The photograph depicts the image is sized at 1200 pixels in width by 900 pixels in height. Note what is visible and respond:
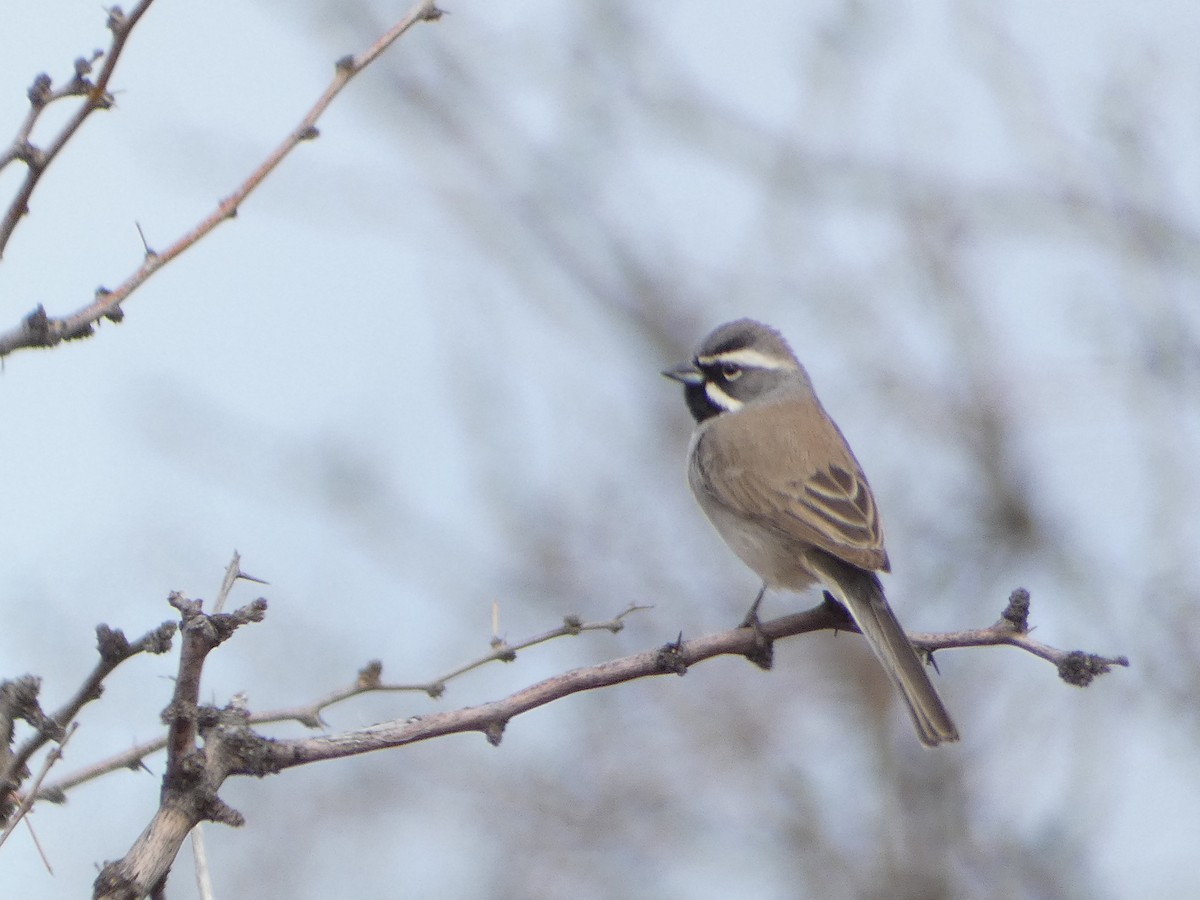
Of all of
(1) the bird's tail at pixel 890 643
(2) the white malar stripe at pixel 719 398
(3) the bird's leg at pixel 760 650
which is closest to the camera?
(3) the bird's leg at pixel 760 650

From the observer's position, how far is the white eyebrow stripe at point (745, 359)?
827cm

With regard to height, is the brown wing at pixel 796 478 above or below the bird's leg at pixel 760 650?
above

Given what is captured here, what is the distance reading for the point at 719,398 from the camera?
27.1 feet

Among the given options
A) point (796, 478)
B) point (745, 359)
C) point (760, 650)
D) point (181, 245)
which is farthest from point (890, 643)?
point (181, 245)

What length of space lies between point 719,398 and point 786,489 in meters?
1.25

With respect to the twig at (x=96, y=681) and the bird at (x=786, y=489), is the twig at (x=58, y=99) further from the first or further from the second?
the bird at (x=786, y=489)

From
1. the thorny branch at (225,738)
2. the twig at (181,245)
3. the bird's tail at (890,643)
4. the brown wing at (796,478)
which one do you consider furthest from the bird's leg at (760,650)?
the twig at (181,245)

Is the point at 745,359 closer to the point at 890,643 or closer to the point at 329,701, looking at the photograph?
the point at 890,643

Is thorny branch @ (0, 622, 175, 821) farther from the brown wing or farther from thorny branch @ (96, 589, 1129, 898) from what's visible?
the brown wing

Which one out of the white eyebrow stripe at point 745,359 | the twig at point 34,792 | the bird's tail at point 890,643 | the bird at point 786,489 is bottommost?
the twig at point 34,792

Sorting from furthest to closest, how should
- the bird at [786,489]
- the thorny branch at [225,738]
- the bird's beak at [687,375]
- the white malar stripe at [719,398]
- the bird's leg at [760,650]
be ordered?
the white malar stripe at [719,398], the bird's beak at [687,375], the bird at [786,489], the bird's leg at [760,650], the thorny branch at [225,738]

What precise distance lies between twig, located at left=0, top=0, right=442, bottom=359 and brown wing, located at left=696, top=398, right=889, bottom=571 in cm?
361

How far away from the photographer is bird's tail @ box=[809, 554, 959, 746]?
553 cm

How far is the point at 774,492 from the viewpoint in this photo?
7105 millimetres
